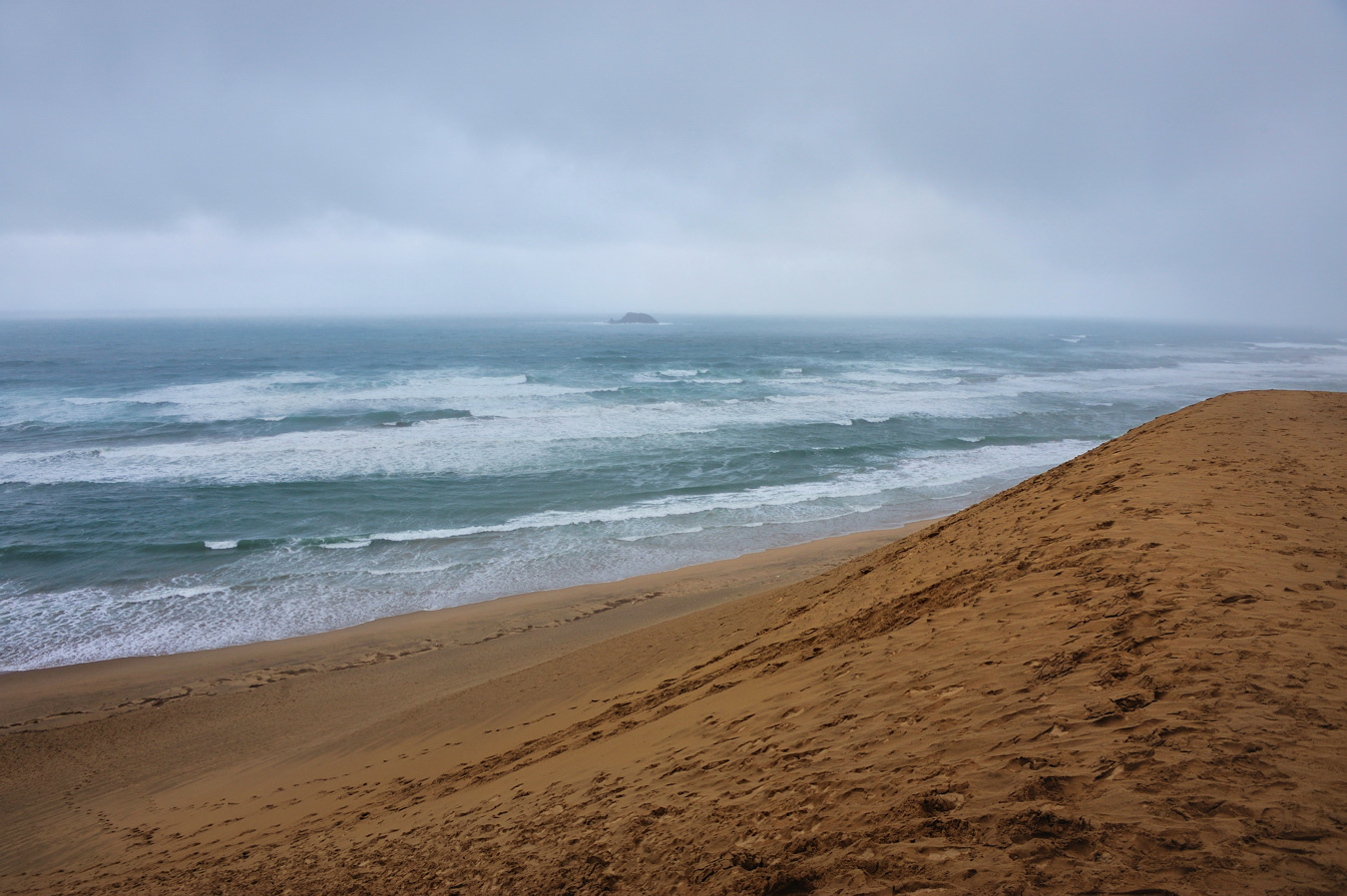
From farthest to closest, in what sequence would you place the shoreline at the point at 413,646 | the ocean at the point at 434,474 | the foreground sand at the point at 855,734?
1. the ocean at the point at 434,474
2. the shoreline at the point at 413,646
3. the foreground sand at the point at 855,734

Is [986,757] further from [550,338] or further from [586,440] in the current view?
[550,338]

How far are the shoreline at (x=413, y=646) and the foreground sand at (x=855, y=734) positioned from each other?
0.41ft

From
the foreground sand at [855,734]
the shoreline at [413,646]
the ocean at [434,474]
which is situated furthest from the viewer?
the ocean at [434,474]

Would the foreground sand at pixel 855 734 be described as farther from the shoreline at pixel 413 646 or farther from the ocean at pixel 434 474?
the ocean at pixel 434 474

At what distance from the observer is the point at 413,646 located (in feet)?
36.9

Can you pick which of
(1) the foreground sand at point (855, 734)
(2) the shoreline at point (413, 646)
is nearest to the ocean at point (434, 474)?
(2) the shoreline at point (413, 646)

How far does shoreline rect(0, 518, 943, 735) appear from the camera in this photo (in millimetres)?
9906

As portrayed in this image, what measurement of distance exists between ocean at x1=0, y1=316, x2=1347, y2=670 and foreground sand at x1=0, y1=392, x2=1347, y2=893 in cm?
356

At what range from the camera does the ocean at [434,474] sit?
14000 mm

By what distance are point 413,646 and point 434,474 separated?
40.3ft

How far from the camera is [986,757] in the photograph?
3.35 metres

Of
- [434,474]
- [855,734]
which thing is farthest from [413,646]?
[434,474]

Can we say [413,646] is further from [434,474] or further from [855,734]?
[434,474]

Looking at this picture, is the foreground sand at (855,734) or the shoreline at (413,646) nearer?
the foreground sand at (855,734)
